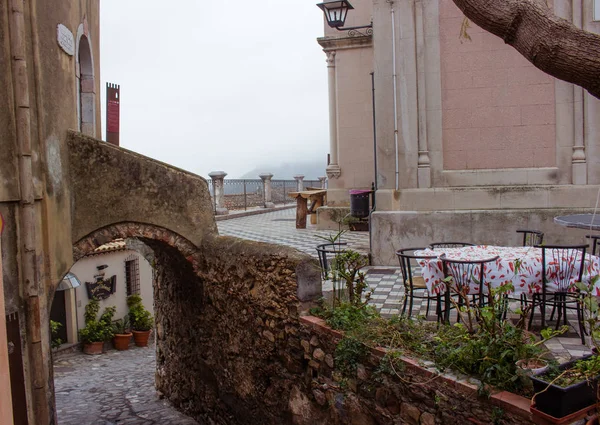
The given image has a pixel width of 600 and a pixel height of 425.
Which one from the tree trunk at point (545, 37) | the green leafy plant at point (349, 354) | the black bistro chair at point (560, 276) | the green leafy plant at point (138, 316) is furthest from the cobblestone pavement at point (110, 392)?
the tree trunk at point (545, 37)

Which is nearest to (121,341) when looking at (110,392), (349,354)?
(110,392)

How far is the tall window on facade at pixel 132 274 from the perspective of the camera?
18.5 meters

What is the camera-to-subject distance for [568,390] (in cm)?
321

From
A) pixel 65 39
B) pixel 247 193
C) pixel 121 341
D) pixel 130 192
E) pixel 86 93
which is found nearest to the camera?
pixel 65 39

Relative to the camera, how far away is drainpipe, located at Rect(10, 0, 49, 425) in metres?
5.23

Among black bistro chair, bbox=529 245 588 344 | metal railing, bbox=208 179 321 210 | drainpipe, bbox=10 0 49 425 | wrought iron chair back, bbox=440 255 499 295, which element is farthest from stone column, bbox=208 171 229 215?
black bistro chair, bbox=529 245 588 344

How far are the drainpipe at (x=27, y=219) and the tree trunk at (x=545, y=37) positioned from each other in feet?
13.1

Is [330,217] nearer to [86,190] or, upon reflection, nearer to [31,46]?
[86,190]

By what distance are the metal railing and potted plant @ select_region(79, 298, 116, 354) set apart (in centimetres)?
528

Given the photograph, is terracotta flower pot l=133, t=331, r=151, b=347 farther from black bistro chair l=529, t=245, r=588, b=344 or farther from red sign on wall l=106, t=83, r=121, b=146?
black bistro chair l=529, t=245, r=588, b=344

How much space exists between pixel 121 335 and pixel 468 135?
39.7ft

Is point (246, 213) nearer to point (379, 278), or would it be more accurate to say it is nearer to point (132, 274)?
point (132, 274)

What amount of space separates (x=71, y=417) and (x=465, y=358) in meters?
7.71

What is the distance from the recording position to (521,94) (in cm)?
901
